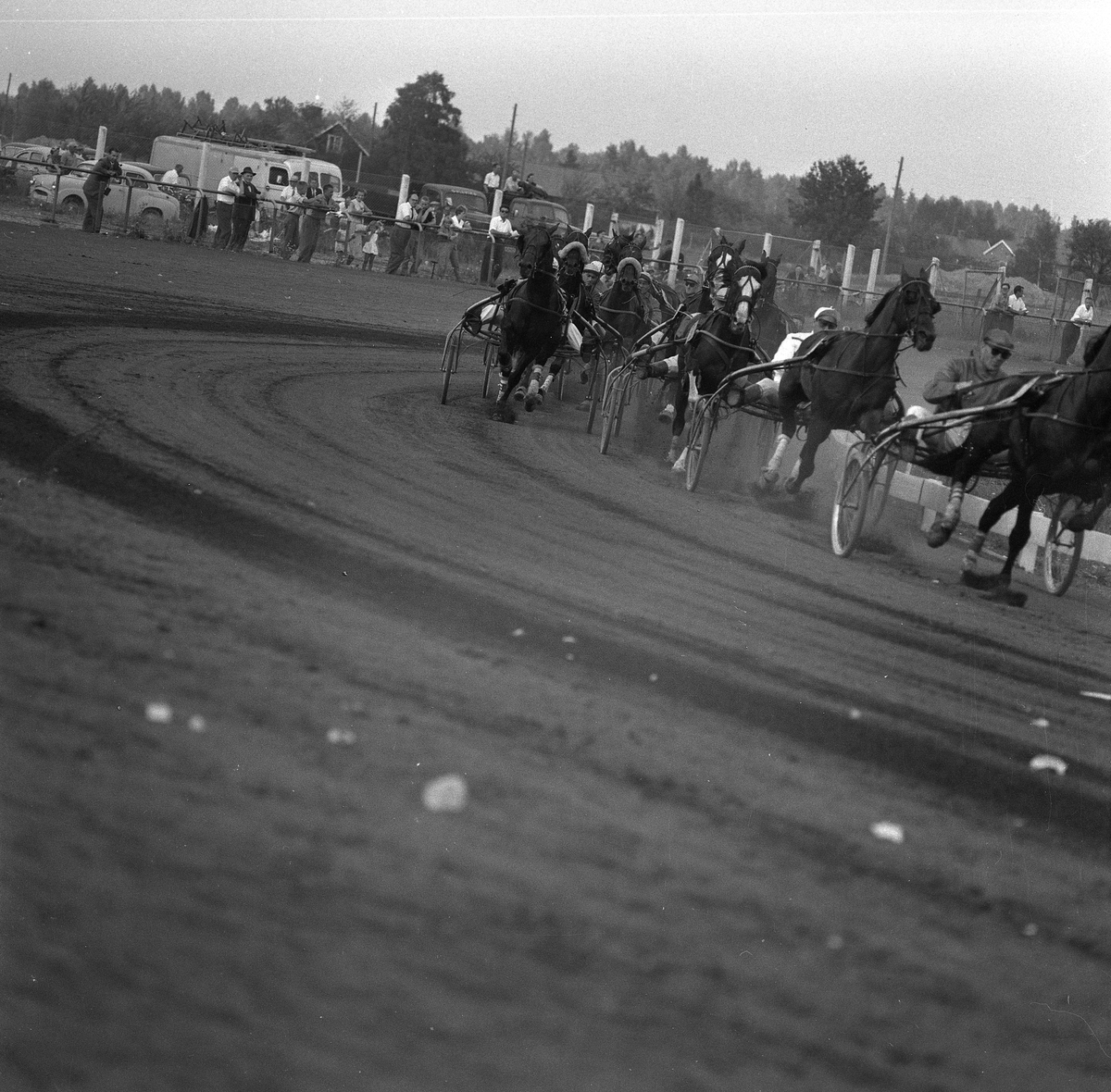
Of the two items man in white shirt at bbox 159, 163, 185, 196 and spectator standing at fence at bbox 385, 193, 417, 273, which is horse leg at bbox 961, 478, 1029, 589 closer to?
spectator standing at fence at bbox 385, 193, 417, 273

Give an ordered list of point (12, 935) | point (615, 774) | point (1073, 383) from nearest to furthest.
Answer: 1. point (12, 935)
2. point (615, 774)
3. point (1073, 383)

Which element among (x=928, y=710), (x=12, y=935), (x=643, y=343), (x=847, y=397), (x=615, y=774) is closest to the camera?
(x=12, y=935)

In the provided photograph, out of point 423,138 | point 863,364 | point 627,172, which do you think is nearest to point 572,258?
point 423,138

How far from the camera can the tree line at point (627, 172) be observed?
8.80m

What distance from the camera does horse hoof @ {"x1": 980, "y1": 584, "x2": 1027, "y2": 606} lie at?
28.3 feet

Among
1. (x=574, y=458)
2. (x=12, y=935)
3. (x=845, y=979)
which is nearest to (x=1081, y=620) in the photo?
(x=574, y=458)

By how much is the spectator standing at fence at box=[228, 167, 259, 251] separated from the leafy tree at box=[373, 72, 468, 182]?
706 centimetres

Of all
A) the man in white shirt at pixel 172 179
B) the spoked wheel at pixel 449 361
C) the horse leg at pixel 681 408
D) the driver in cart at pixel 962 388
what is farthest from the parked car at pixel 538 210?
the driver in cart at pixel 962 388

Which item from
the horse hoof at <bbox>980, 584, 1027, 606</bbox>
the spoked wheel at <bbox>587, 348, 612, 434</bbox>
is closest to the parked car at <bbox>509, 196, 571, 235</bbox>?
the spoked wheel at <bbox>587, 348, 612, 434</bbox>

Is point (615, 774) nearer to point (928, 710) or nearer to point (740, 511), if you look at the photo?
point (928, 710)

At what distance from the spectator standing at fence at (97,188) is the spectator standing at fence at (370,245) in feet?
15.0

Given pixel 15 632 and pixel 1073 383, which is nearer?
pixel 15 632

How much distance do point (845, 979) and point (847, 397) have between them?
23.5 ft

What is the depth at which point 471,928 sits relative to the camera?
334cm
